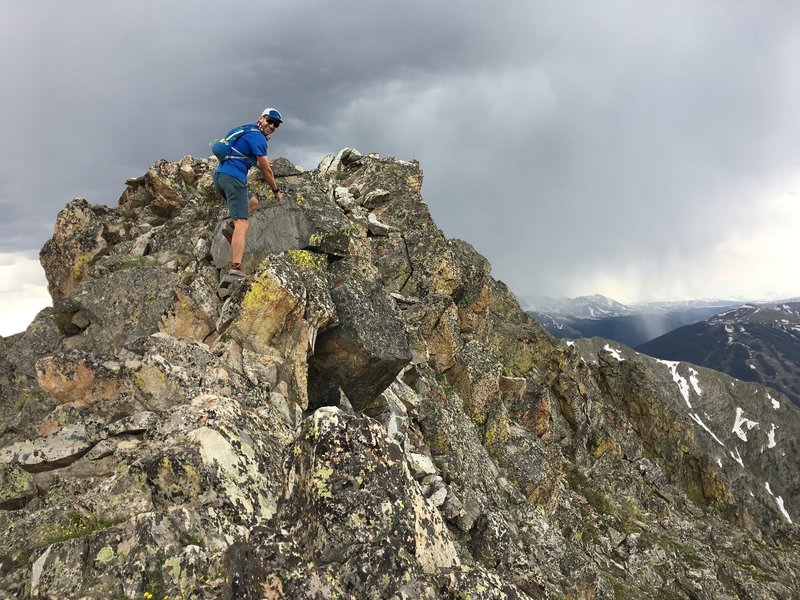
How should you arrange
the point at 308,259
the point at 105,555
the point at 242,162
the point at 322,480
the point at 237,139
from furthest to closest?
the point at 308,259
the point at 242,162
the point at 237,139
the point at 322,480
the point at 105,555

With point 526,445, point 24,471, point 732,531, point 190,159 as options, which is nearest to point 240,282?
point 24,471

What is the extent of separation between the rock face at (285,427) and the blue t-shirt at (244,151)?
3.53 metres

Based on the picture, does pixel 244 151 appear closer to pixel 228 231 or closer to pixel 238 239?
pixel 238 239

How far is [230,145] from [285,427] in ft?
33.6

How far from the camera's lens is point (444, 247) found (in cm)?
3891

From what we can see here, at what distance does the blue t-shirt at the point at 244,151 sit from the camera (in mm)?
16359

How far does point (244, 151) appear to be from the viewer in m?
16.6

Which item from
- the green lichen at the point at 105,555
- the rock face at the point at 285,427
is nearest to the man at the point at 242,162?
the rock face at the point at 285,427

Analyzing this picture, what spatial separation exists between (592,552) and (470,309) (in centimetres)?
2277

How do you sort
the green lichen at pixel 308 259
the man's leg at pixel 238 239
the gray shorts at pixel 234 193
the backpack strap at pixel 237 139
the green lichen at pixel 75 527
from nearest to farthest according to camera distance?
the green lichen at pixel 75 527 → the backpack strap at pixel 237 139 → the gray shorts at pixel 234 193 → the man's leg at pixel 238 239 → the green lichen at pixel 308 259

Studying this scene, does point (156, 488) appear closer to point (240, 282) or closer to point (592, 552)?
point (240, 282)

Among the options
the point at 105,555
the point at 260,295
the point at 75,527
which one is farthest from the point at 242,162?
the point at 105,555

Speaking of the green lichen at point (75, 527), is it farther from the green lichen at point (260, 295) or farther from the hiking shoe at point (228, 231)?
the hiking shoe at point (228, 231)

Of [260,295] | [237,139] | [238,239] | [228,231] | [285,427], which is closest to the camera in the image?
[285,427]
